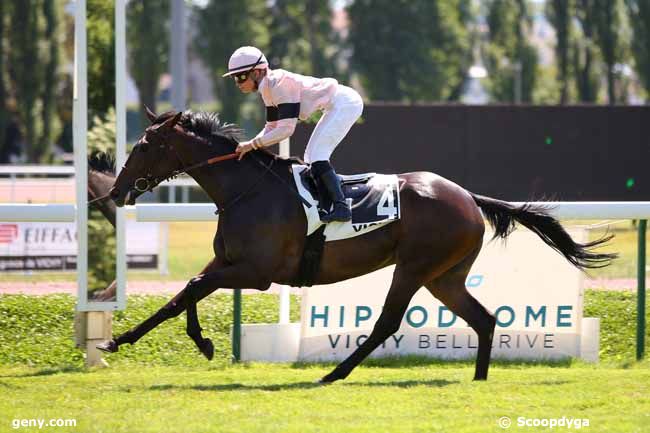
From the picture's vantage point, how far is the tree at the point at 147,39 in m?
33.4

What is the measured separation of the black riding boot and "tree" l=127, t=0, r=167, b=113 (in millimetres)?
27893

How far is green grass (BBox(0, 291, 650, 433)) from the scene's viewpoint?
16.7 ft

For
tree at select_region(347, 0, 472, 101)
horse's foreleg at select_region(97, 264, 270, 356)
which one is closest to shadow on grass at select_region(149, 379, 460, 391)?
horse's foreleg at select_region(97, 264, 270, 356)

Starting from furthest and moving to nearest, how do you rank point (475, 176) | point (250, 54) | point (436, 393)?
point (475, 176), point (250, 54), point (436, 393)

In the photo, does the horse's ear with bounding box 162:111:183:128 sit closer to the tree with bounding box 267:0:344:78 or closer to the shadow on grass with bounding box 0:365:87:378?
the shadow on grass with bounding box 0:365:87:378

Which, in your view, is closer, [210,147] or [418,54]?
[210,147]

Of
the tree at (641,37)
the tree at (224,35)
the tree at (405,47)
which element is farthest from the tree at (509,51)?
the tree at (224,35)

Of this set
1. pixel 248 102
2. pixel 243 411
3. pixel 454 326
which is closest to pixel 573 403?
pixel 243 411

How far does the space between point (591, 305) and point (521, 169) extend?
34.0 feet

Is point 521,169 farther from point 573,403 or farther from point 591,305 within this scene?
point 573,403

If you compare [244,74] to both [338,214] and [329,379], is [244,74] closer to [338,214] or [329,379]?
[338,214]

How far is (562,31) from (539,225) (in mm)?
30520

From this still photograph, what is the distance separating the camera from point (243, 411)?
207 inches

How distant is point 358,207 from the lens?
21.2ft
